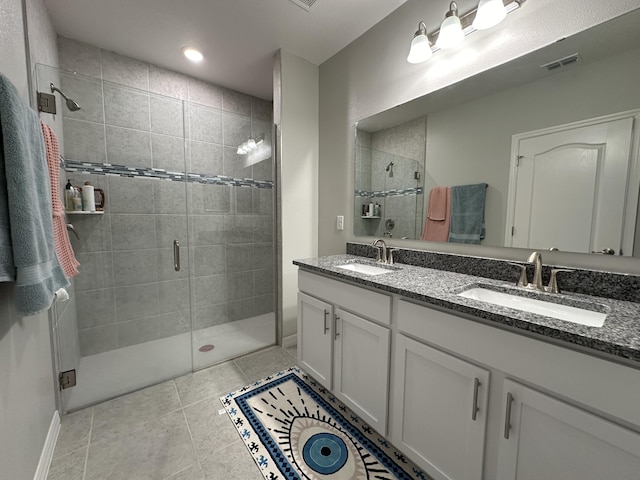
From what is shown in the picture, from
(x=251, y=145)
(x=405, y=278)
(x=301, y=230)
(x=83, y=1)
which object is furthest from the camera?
(x=251, y=145)

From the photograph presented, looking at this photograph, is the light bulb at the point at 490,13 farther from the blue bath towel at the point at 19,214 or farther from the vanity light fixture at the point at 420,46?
the blue bath towel at the point at 19,214

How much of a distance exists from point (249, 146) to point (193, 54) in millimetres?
808

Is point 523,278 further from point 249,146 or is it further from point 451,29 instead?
point 249,146

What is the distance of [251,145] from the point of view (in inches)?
102

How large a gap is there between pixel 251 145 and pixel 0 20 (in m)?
1.69

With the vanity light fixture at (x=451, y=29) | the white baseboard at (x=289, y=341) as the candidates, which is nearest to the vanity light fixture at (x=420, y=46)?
the vanity light fixture at (x=451, y=29)

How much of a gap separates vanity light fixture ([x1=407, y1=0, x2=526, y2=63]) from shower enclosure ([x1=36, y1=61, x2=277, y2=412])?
4.54ft

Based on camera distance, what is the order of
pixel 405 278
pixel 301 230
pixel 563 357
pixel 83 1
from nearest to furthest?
pixel 563 357 < pixel 405 278 < pixel 83 1 < pixel 301 230

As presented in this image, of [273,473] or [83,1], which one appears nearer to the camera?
[273,473]

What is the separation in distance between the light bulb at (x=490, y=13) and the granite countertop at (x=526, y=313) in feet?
4.05

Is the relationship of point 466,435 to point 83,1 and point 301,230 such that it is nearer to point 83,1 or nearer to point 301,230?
point 301,230

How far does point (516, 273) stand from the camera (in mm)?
1248

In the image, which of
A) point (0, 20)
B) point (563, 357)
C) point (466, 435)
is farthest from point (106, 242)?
point (563, 357)

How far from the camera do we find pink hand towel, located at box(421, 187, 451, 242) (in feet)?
5.06
